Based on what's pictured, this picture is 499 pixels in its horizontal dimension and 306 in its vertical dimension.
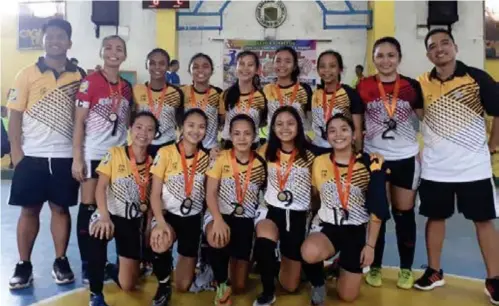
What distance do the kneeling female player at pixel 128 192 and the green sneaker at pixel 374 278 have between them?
1372 millimetres

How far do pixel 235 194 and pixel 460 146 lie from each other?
1293 millimetres

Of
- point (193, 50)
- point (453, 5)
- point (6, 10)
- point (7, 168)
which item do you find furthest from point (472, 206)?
point (6, 10)

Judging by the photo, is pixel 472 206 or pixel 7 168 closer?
pixel 472 206

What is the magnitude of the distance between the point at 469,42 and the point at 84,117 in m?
7.09

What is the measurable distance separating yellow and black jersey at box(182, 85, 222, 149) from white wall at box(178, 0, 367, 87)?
5.48 m

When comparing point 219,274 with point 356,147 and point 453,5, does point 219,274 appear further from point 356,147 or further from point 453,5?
point 453,5

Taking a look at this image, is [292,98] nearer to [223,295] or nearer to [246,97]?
[246,97]

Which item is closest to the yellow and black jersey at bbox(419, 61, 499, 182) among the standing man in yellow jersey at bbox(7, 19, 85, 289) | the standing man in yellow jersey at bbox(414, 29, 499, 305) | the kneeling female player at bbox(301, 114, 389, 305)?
the standing man in yellow jersey at bbox(414, 29, 499, 305)

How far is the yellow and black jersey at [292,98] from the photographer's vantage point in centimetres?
310

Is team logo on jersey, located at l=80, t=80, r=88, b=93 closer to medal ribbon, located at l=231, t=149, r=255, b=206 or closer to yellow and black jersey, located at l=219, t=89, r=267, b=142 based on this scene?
yellow and black jersey, located at l=219, t=89, r=267, b=142

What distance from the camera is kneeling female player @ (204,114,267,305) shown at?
2.76 meters

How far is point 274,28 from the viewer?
344 inches

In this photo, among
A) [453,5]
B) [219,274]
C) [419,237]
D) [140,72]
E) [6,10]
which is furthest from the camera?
[6,10]

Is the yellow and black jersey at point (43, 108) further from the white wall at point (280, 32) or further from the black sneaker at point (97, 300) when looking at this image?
the white wall at point (280, 32)
